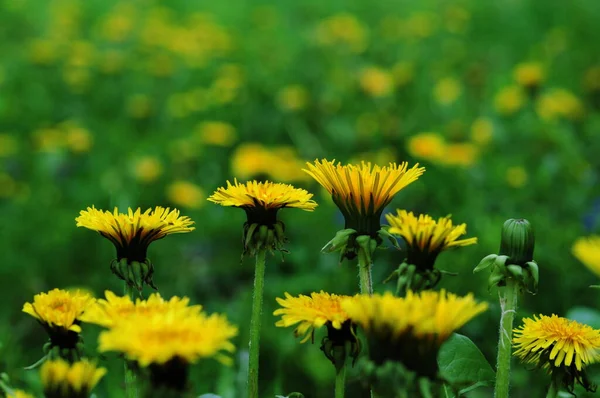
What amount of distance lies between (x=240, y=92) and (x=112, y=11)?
308 cm

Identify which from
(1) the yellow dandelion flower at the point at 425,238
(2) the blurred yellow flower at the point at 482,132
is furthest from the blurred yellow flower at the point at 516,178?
(1) the yellow dandelion flower at the point at 425,238

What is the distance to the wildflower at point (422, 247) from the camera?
4.32ft

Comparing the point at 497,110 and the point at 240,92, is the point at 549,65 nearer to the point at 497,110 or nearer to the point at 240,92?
the point at 497,110

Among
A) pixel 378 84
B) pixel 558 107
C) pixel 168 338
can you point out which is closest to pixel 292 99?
pixel 378 84

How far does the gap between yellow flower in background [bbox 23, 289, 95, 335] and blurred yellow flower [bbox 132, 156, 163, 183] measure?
9.60 ft

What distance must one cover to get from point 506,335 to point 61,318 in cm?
77

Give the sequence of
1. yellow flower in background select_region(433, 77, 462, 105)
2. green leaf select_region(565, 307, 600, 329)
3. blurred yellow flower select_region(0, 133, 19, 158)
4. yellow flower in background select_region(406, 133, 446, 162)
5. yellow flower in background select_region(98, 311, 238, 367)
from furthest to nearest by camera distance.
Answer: yellow flower in background select_region(433, 77, 462, 105)
blurred yellow flower select_region(0, 133, 19, 158)
yellow flower in background select_region(406, 133, 446, 162)
green leaf select_region(565, 307, 600, 329)
yellow flower in background select_region(98, 311, 238, 367)

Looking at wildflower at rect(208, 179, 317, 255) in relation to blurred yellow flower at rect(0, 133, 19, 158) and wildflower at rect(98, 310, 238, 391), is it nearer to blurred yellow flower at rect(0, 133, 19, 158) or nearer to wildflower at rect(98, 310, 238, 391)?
wildflower at rect(98, 310, 238, 391)

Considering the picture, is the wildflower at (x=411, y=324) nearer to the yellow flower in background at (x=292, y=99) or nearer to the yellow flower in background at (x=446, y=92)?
the yellow flower in background at (x=292, y=99)

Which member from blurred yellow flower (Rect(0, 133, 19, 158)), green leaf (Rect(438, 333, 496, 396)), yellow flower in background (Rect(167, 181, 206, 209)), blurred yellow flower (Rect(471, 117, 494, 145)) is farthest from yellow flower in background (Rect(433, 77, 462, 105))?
green leaf (Rect(438, 333, 496, 396))

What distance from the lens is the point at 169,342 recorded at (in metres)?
0.96

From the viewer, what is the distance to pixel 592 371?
242 cm

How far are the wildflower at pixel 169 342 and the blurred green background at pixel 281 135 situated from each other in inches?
41.6

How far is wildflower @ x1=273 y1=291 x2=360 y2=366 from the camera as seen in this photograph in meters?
1.21
